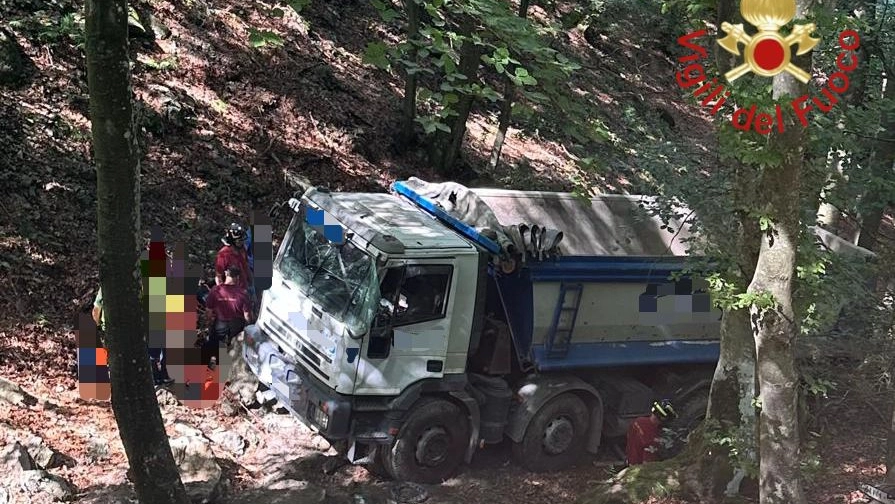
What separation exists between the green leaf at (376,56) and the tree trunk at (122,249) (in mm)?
1386

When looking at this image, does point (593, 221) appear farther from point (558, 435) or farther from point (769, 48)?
point (769, 48)

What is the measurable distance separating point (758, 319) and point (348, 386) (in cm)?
367

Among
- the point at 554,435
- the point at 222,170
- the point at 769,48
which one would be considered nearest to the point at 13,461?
the point at 554,435

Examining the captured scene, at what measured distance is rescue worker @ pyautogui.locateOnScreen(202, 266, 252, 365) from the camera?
8539mm

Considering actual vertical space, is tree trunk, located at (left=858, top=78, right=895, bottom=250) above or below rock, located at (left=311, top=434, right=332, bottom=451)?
above

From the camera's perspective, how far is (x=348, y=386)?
736cm

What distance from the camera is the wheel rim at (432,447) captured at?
7.80 meters

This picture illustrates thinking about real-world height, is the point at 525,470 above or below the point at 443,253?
below

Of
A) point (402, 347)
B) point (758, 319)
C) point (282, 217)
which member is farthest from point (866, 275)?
point (282, 217)

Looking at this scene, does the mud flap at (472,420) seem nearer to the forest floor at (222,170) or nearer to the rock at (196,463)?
the forest floor at (222,170)

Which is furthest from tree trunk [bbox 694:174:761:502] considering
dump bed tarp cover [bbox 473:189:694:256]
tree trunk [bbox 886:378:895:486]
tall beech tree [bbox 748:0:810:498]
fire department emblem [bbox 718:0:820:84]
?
dump bed tarp cover [bbox 473:189:694:256]

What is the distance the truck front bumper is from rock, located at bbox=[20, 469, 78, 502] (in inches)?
80.1

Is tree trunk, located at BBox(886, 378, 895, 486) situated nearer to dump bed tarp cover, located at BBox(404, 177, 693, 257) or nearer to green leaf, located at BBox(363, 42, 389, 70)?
dump bed tarp cover, located at BBox(404, 177, 693, 257)

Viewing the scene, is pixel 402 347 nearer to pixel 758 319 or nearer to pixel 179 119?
pixel 758 319
